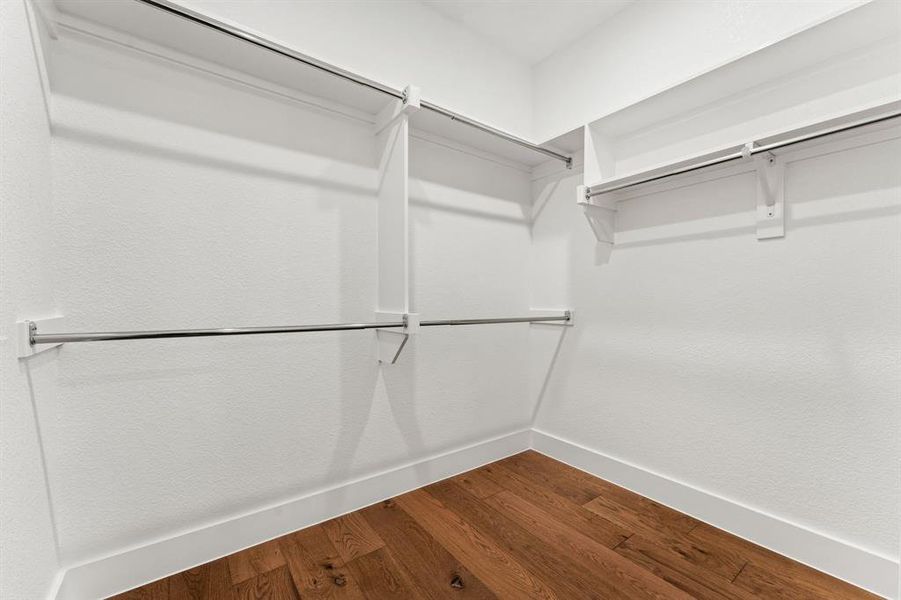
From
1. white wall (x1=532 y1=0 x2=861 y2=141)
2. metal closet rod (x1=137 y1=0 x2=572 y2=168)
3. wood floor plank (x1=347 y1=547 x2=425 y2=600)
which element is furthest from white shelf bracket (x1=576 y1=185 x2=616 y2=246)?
wood floor plank (x1=347 y1=547 x2=425 y2=600)

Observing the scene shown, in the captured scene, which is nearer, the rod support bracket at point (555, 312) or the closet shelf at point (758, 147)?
the closet shelf at point (758, 147)

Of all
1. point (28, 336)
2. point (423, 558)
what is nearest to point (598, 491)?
point (423, 558)

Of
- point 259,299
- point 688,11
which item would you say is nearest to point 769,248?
point 688,11

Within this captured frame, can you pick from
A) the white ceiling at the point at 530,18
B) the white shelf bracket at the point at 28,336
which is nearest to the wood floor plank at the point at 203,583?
the white shelf bracket at the point at 28,336

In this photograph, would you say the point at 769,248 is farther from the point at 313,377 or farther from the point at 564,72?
the point at 313,377

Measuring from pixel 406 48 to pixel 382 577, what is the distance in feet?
7.25

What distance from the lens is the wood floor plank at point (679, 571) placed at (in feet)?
3.93

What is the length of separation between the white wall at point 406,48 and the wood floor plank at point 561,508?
1.86 m

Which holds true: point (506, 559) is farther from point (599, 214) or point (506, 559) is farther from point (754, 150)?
point (754, 150)

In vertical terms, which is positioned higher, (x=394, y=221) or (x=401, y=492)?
(x=394, y=221)

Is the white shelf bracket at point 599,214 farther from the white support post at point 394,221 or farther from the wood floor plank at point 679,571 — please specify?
the wood floor plank at point 679,571

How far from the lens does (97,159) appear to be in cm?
118

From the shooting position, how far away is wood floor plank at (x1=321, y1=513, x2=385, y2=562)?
1.40m

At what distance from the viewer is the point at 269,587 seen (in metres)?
1.22
